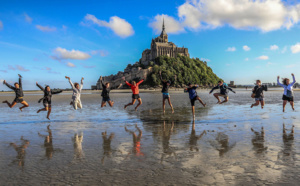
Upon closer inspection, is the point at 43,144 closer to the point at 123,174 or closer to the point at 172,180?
the point at 123,174

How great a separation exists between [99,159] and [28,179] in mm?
1542

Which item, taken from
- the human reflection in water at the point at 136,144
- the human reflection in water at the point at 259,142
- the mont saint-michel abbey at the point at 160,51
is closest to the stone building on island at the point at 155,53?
the mont saint-michel abbey at the point at 160,51

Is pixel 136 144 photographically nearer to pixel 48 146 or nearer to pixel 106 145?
pixel 106 145

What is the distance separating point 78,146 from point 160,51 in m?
141

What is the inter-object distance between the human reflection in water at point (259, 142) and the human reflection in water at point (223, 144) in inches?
24.6

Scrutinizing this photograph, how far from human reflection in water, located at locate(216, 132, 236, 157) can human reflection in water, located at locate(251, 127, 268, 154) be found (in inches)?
24.6

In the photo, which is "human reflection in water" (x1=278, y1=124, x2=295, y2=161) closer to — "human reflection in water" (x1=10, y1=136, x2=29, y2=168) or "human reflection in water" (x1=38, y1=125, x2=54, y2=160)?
"human reflection in water" (x1=38, y1=125, x2=54, y2=160)

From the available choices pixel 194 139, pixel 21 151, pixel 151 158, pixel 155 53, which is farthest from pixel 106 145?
pixel 155 53

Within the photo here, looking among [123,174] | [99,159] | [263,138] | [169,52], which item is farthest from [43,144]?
[169,52]

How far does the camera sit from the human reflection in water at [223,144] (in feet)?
19.1

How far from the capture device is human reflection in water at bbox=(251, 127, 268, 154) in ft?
19.5

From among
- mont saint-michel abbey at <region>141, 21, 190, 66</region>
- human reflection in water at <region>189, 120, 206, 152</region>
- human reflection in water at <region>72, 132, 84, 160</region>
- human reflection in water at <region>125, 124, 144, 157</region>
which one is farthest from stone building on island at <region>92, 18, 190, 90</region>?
human reflection in water at <region>72, 132, 84, 160</region>

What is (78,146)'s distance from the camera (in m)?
6.43

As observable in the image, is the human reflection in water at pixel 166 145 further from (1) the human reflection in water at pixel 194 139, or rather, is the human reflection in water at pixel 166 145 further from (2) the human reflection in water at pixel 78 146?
(2) the human reflection in water at pixel 78 146
